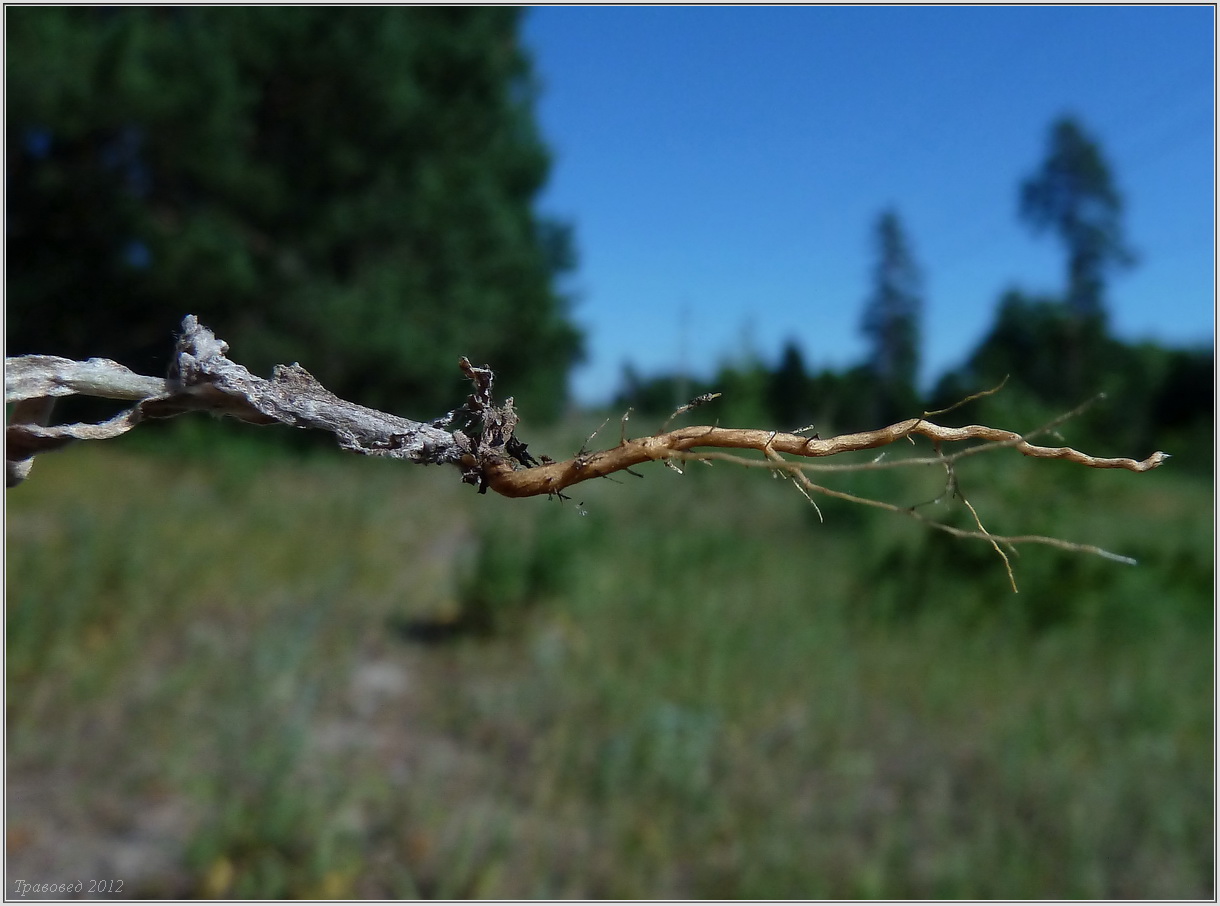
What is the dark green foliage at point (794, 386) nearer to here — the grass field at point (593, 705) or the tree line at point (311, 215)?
the tree line at point (311, 215)

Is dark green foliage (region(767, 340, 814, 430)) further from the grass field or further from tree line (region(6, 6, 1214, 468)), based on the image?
the grass field

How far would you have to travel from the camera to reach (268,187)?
700 cm

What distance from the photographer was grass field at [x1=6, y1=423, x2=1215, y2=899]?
2.48 metres

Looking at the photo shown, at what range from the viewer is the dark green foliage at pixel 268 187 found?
20.7 ft

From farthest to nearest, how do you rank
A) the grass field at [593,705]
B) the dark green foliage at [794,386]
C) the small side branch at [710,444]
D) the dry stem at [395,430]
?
the dark green foliage at [794,386] < the grass field at [593,705] < the small side branch at [710,444] < the dry stem at [395,430]

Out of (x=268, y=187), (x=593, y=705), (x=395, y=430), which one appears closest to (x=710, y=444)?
(x=395, y=430)

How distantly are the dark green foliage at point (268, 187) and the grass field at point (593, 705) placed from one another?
1.61 meters

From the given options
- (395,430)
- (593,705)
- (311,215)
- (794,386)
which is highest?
(311,215)

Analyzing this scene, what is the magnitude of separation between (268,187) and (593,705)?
5.61 m

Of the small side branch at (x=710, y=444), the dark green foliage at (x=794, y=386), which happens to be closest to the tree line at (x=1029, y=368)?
the dark green foliage at (x=794, y=386)

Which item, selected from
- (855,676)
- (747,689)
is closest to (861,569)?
(855,676)

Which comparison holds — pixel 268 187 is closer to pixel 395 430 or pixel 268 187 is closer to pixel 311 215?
pixel 311 215

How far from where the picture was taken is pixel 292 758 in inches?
98.8

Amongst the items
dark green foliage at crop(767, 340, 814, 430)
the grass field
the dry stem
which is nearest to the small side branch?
the dry stem
